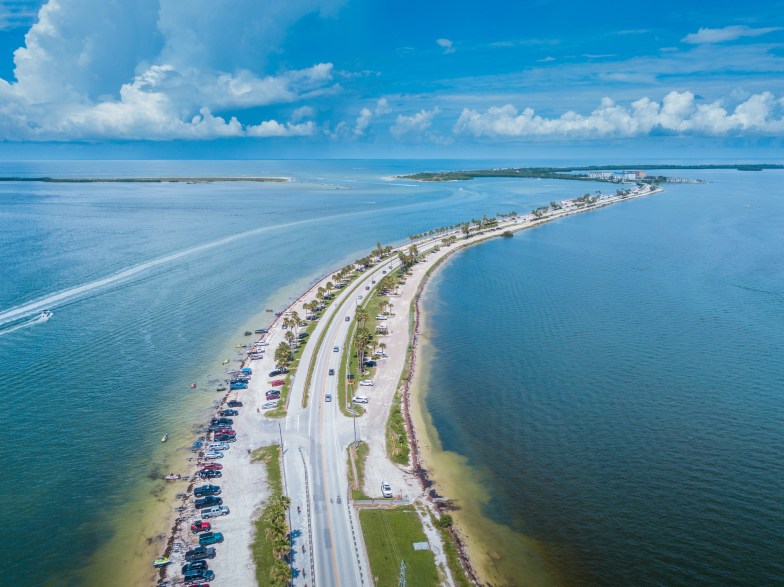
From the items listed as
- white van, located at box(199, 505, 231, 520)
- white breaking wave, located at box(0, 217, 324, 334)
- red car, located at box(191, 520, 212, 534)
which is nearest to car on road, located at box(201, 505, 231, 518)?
white van, located at box(199, 505, 231, 520)

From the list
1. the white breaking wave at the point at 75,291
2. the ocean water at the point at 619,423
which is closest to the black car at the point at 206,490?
the ocean water at the point at 619,423

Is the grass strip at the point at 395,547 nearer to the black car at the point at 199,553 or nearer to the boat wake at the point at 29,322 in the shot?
the black car at the point at 199,553

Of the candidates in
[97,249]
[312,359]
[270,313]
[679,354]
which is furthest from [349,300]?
[97,249]

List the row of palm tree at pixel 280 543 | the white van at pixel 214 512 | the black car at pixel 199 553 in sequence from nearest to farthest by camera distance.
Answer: the row of palm tree at pixel 280 543
the black car at pixel 199 553
the white van at pixel 214 512

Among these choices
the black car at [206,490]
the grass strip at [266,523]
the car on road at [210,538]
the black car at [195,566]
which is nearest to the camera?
the black car at [195,566]

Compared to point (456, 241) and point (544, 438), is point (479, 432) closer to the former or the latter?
point (544, 438)

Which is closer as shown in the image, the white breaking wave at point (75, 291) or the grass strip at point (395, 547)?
the grass strip at point (395, 547)

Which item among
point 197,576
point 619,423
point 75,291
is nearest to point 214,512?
point 197,576
